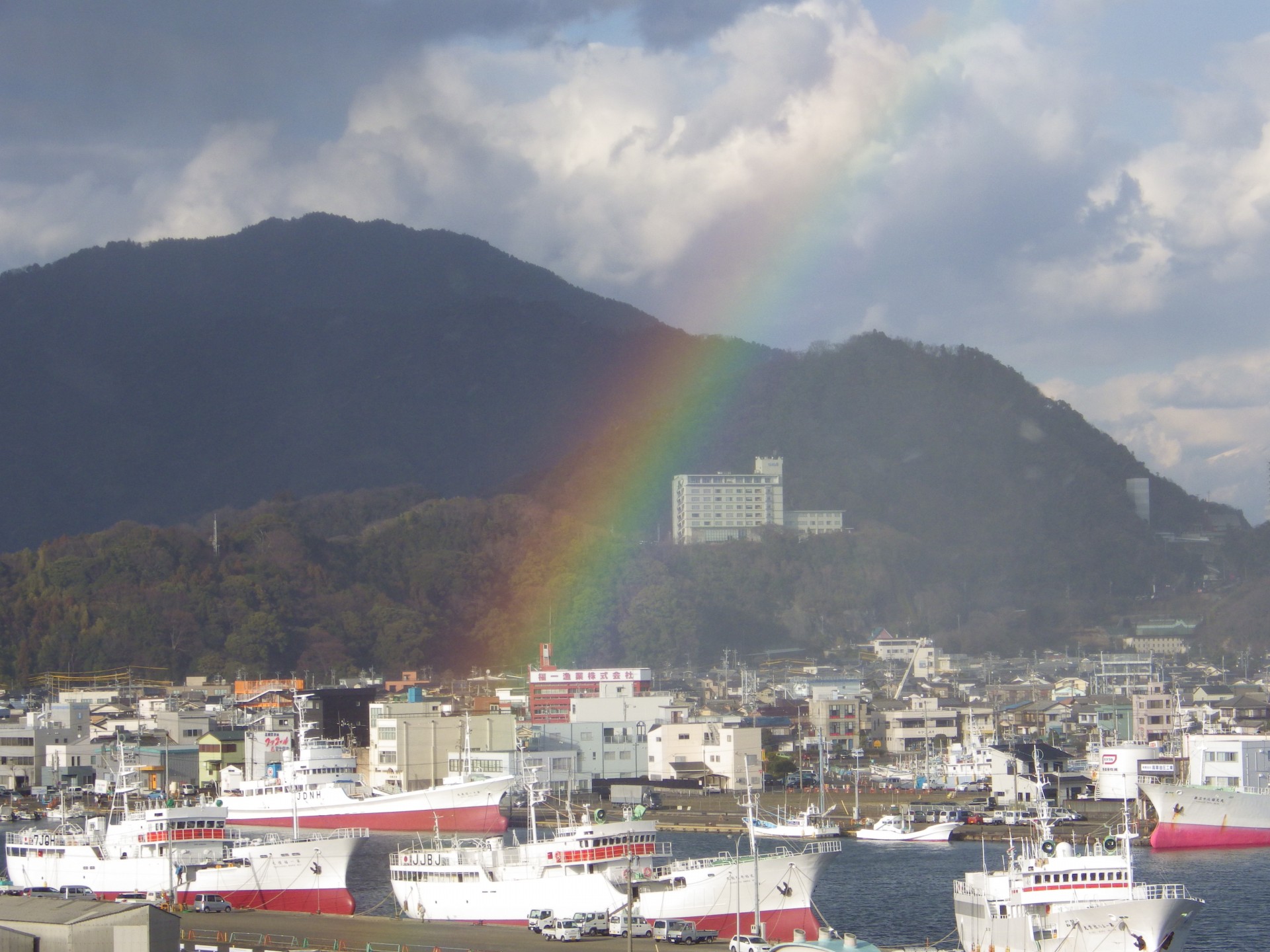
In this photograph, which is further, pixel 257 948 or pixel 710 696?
pixel 710 696

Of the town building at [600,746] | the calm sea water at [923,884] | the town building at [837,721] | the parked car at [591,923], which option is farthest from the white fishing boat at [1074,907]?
the town building at [837,721]

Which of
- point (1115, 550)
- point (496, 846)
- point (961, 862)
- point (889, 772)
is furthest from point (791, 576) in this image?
point (496, 846)

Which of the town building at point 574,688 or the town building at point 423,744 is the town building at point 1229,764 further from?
the town building at point 574,688

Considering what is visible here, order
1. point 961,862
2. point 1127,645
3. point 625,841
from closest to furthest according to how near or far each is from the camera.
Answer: point 625,841 → point 961,862 → point 1127,645

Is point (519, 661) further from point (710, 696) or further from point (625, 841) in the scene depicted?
point (625, 841)

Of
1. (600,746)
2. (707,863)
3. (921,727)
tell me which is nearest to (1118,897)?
(707,863)

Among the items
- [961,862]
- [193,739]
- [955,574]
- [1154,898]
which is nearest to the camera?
[1154,898]
